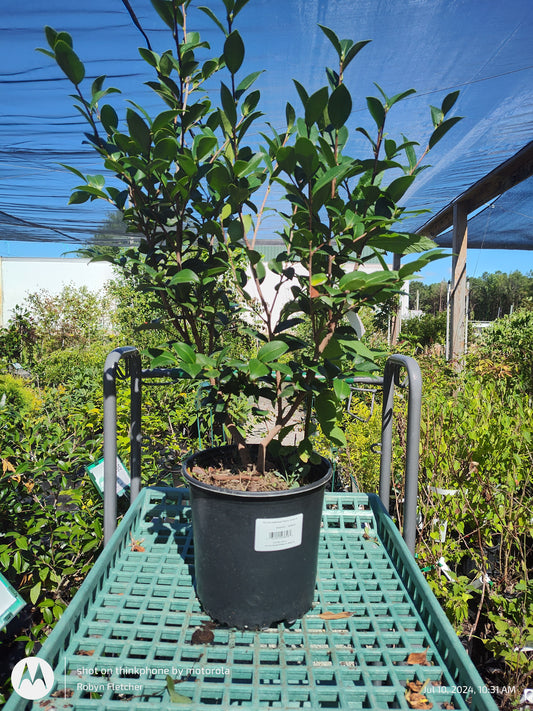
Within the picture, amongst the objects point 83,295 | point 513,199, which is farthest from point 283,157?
point 83,295

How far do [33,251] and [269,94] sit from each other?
426 inches

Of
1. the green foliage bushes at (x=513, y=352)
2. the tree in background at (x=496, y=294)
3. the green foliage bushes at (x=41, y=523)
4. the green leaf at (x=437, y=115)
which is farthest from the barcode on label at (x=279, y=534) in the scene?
the tree in background at (x=496, y=294)

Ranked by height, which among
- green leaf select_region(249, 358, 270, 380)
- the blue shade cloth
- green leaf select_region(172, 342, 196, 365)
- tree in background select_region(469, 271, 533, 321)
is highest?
tree in background select_region(469, 271, 533, 321)

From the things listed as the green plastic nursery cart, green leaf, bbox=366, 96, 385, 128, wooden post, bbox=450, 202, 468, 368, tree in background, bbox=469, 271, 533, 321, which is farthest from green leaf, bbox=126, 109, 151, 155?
tree in background, bbox=469, 271, 533, 321

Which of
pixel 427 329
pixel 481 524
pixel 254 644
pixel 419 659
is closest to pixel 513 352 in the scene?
pixel 481 524

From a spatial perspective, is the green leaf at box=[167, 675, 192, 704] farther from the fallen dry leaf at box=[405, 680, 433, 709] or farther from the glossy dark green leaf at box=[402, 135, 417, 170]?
the glossy dark green leaf at box=[402, 135, 417, 170]

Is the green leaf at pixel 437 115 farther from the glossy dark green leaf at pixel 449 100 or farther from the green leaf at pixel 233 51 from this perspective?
the green leaf at pixel 233 51

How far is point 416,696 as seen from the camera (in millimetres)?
815

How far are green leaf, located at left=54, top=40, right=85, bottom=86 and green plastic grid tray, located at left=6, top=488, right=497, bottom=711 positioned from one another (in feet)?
3.58

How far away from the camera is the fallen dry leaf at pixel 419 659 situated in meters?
0.90

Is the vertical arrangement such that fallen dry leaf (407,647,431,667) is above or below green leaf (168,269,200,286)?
below

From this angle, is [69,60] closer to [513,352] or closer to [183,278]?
[183,278]

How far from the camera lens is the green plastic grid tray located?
82cm

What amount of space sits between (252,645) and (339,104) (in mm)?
1109
